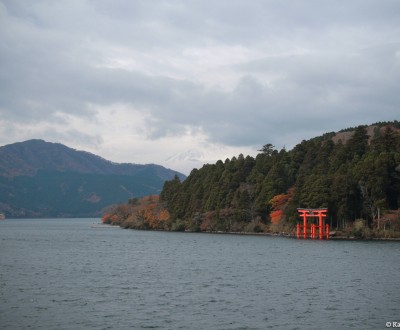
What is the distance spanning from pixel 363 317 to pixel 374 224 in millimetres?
69556

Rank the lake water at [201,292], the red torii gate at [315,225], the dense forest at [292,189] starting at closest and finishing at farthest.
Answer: the lake water at [201,292]
the dense forest at [292,189]
the red torii gate at [315,225]

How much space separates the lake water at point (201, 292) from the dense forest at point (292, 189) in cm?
3428

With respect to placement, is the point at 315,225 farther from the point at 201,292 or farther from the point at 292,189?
the point at 201,292

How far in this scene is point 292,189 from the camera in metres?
116

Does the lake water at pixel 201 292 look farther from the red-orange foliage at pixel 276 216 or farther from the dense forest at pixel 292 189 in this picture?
the red-orange foliage at pixel 276 216

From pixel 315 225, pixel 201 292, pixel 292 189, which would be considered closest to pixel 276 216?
pixel 292 189

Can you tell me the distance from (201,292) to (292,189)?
80.8 m

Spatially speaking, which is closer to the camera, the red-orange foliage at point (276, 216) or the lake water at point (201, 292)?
the lake water at point (201, 292)

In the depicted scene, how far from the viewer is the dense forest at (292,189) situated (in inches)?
3829

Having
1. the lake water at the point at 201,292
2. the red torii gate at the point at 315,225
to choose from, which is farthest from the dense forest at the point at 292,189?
the lake water at the point at 201,292

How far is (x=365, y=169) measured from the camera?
320 ft

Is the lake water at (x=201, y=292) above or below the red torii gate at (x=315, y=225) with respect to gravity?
below

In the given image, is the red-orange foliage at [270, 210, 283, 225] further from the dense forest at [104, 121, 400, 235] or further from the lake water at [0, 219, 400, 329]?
the lake water at [0, 219, 400, 329]

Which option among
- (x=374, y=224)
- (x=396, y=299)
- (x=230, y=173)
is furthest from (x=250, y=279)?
(x=230, y=173)
